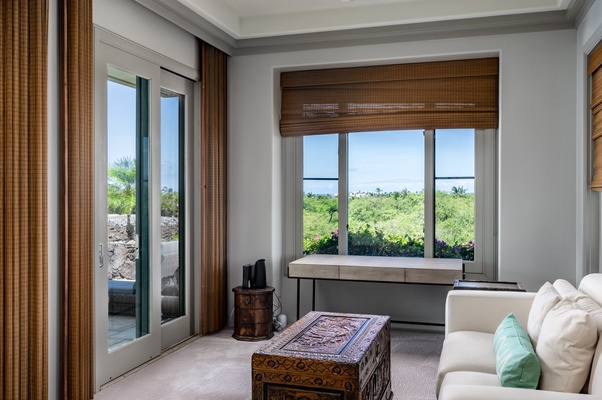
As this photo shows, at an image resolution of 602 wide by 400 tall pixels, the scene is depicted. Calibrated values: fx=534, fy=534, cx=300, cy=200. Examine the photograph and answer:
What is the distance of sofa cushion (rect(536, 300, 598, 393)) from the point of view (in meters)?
2.01

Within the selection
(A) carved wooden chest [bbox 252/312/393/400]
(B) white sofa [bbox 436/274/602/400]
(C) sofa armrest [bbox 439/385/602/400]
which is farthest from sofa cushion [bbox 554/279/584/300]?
(A) carved wooden chest [bbox 252/312/393/400]

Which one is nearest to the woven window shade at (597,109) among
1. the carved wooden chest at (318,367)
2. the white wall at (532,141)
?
the white wall at (532,141)

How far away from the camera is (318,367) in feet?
8.01

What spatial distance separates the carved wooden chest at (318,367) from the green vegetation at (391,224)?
88.8 inches

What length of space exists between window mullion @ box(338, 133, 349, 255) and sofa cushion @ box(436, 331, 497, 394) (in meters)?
2.20

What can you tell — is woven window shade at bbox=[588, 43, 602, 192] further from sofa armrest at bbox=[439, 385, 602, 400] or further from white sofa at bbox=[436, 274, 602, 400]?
A: sofa armrest at bbox=[439, 385, 602, 400]

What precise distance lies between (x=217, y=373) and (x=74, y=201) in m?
1.54

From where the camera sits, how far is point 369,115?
4.91 metres

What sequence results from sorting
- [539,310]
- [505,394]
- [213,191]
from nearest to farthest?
[505,394]
[539,310]
[213,191]

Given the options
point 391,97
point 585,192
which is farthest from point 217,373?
point 585,192

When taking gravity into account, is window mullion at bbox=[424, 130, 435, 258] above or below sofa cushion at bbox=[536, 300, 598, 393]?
above

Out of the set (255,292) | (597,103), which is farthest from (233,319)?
(597,103)

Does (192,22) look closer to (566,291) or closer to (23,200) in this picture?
(23,200)

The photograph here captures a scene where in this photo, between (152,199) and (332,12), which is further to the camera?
(332,12)
